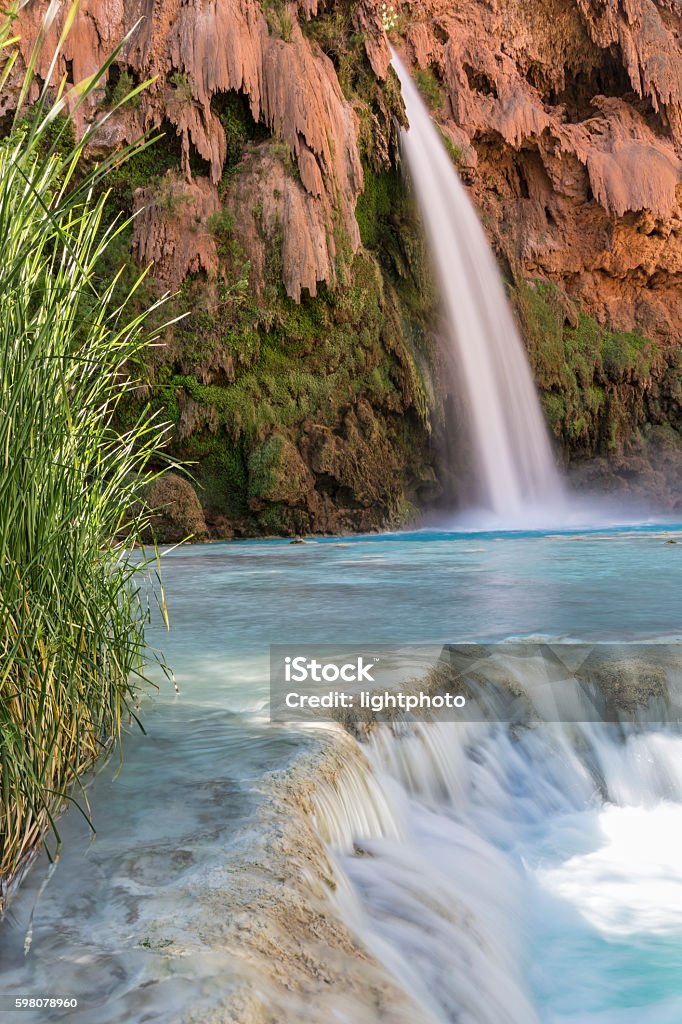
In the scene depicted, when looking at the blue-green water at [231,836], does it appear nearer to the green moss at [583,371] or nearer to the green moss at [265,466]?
the green moss at [265,466]

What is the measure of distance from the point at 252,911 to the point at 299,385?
1314 centimetres

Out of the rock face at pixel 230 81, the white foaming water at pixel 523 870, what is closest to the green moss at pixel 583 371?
the rock face at pixel 230 81

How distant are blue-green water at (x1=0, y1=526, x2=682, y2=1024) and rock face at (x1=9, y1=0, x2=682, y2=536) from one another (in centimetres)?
777

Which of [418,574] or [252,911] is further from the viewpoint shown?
[418,574]

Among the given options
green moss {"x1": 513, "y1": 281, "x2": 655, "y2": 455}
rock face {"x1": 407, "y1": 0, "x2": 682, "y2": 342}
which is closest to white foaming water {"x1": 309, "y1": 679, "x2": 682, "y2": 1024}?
green moss {"x1": 513, "y1": 281, "x2": 655, "y2": 455}

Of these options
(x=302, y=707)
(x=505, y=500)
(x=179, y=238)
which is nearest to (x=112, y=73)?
(x=179, y=238)

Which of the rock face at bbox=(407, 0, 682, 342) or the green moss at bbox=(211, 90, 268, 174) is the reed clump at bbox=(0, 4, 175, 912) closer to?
the green moss at bbox=(211, 90, 268, 174)

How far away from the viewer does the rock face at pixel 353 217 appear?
43.3 ft

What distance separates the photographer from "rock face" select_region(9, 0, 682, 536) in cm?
1320

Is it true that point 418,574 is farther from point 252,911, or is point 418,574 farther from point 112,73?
point 112,73

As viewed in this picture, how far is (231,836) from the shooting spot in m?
2.10

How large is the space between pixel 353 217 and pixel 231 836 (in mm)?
13407

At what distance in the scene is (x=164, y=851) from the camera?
6.67 ft

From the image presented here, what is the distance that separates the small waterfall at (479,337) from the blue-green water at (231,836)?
33.5 feet
